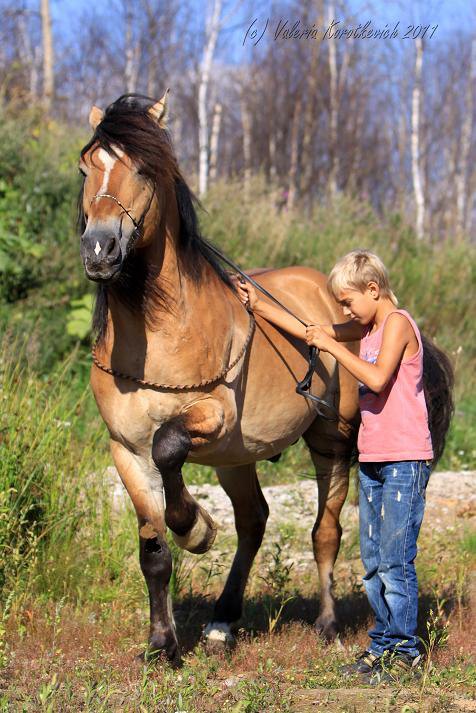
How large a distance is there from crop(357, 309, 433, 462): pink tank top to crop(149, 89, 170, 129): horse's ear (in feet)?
4.33

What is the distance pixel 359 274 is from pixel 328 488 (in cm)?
158

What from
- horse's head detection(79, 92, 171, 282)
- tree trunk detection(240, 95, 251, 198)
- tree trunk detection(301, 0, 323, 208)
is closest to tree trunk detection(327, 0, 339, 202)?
tree trunk detection(301, 0, 323, 208)

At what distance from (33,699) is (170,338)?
5.01 feet

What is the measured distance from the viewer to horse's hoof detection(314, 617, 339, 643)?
4797mm

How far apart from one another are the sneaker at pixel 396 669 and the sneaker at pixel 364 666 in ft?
0.11

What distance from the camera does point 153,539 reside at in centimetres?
396

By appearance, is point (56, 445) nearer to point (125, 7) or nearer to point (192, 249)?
point (192, 249)

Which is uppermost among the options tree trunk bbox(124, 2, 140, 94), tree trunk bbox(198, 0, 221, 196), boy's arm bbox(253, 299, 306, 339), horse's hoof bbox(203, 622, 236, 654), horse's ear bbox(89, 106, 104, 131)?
tree trunk bbox(124, 2, 140, 94)

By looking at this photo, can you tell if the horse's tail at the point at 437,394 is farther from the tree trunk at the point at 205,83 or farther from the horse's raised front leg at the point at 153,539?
the tree trunk at the point at 205,83

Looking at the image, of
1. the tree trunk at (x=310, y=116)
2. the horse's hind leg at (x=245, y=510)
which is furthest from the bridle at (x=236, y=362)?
the tree trunk at (x=310, y=116)

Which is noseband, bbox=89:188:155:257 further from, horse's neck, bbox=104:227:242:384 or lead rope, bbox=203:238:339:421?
lead rope, bbox=203:238:339:421

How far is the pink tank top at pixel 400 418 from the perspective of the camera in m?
4.03

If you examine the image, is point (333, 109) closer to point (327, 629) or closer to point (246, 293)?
point (246, 293)

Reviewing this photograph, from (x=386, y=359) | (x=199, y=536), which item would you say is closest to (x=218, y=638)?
(x=199, y=536)
